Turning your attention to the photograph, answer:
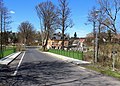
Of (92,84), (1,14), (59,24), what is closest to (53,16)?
(59,24)

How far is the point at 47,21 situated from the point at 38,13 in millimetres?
5981

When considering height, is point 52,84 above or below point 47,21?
below

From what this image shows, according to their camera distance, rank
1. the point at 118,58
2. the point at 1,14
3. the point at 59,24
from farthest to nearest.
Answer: the point at 59,24 < the point at 1,14 < the point at 118,58

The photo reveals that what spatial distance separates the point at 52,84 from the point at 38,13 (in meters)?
76.1

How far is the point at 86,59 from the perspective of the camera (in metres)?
32.7

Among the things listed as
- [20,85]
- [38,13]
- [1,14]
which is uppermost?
[38,13]

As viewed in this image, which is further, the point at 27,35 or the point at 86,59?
the point at 27,35

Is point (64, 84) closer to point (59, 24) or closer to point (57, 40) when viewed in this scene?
point (59, 24)

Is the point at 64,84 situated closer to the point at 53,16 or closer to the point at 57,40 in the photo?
the point at 53,16

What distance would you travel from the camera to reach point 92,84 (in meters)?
12.6

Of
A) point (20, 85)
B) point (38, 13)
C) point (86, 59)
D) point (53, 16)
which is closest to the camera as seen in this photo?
point (20, 85)

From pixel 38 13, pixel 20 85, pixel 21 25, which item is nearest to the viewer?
pixel 20 85

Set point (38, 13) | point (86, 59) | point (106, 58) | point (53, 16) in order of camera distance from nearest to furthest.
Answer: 1. point (106, 58)
2. point (86, 59)
3. point (53, 16)
4. point (38, 13)

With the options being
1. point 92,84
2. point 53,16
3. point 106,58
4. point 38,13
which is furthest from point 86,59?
point 38,13
